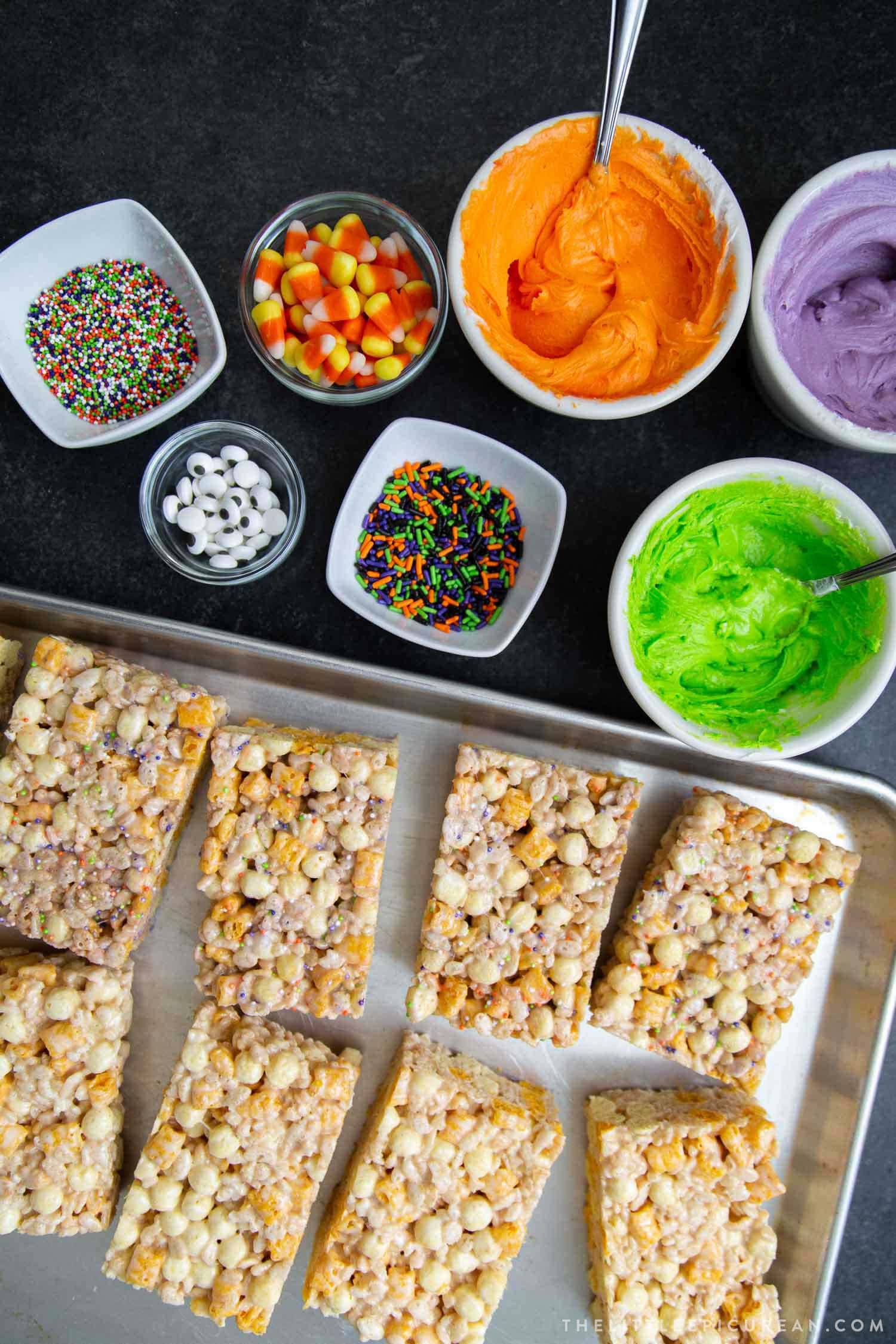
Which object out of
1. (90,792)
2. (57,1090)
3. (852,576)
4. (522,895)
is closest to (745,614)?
(852,576)

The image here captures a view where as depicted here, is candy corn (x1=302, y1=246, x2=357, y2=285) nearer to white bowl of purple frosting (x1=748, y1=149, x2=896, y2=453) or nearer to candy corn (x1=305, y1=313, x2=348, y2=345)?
candy corn (x1=305, y1=313, x2=348, y2=345)

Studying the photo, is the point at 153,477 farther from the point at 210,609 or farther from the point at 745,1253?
the point at 745,1253

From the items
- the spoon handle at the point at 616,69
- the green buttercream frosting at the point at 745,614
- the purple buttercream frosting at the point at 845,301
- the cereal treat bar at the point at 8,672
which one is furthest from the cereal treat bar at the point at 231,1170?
the spoon handle at the point at 616,69

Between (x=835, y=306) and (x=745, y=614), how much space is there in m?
0.67

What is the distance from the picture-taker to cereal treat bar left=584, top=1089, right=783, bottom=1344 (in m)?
2.20

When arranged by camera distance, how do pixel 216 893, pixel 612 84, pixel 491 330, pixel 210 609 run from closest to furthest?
1. pixel 612 84
2. pixel 491 330
3. pixel 216 893
4. pixel 210 609

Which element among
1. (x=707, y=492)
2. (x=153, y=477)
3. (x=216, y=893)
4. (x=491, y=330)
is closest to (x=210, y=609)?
(x=153, y=477)

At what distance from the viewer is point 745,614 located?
6.95 ft

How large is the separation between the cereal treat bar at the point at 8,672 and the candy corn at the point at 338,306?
3.37 ft

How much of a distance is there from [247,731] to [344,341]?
898 mm

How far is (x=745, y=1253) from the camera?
2232 mm

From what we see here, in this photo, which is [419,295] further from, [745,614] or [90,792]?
[90,792]

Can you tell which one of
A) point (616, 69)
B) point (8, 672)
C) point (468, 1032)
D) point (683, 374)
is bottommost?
point (468, 1032)

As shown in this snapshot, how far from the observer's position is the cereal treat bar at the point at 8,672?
230cm
